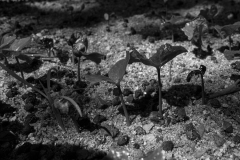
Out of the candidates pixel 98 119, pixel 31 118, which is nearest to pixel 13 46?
pixel 31 118

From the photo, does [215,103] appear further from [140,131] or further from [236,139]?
[140,131]

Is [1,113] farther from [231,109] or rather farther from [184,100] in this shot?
[231,109]

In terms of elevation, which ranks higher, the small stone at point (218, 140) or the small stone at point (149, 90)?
the small stone at point (149, 90)

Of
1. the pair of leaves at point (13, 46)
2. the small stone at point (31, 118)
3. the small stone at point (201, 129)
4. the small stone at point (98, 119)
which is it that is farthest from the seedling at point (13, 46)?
the small stone at point (201, 129)

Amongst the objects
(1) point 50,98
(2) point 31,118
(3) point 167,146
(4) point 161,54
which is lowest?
(3) point 167,146

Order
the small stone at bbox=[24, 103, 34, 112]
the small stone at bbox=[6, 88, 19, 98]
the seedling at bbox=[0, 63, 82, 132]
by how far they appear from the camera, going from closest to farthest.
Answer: the seedling at bbox=[0, 63, 82, 132], the small stone at bbox=[24, 103, 34, 112], the small stone at bbox=[6, 88, 19, 98]

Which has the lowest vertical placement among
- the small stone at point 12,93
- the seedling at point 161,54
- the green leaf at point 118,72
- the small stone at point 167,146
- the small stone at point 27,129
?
the small stone at point 167,146

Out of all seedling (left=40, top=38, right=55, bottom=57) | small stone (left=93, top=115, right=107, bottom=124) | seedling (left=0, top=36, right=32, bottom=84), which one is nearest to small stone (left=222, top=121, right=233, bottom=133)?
small stone (left=93, top=115, right=107, bottom=124)

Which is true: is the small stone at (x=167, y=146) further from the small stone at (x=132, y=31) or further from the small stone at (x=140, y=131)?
the small stone at (x=132, y=31)

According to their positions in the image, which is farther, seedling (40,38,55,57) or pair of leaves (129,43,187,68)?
seedling (40,38,55,57)

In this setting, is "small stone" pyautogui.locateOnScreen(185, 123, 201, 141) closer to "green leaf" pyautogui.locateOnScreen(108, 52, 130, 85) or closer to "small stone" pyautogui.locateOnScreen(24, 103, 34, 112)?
"green leaf" pyautogui.locateOnScreen(108, 52, 130, 85)
